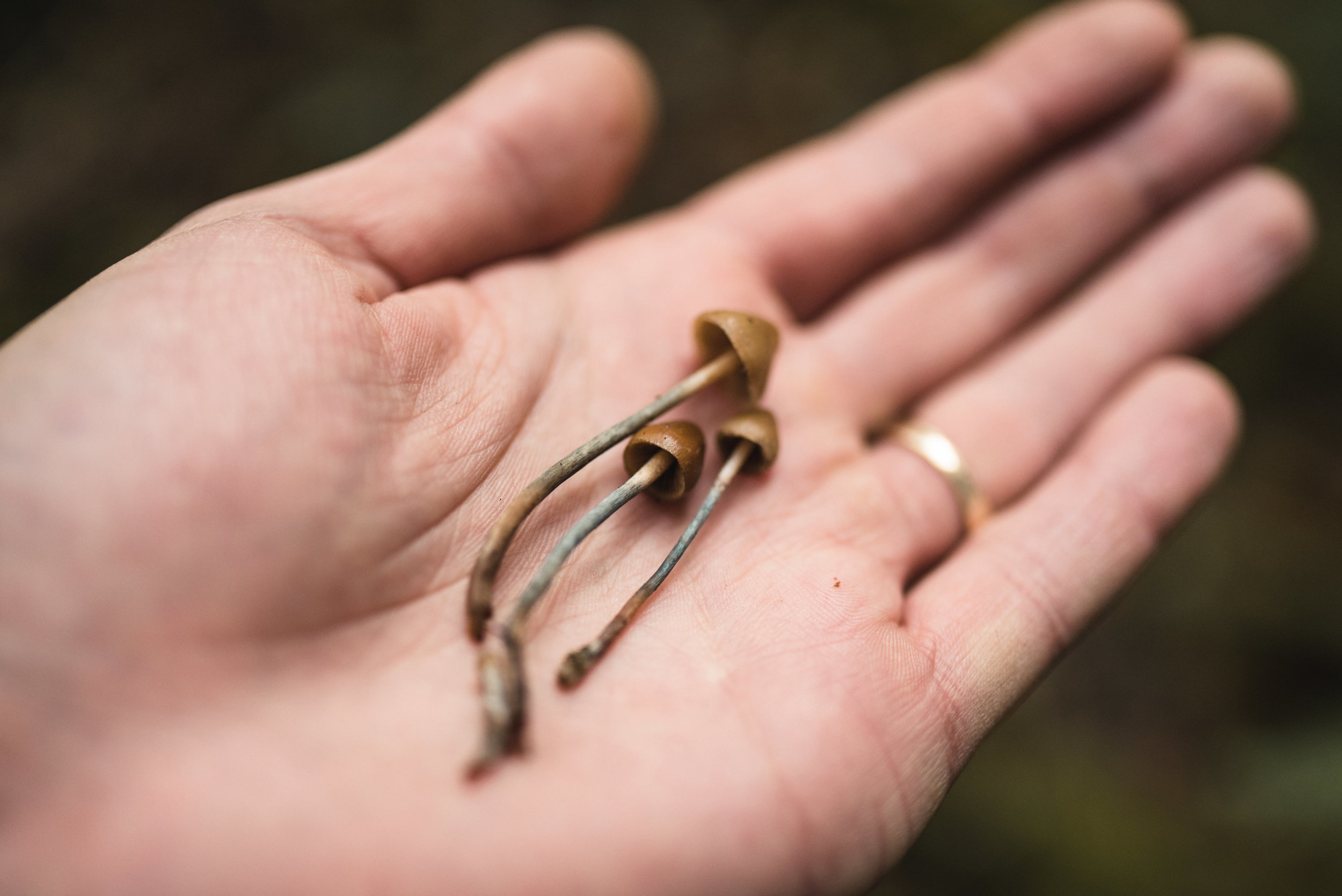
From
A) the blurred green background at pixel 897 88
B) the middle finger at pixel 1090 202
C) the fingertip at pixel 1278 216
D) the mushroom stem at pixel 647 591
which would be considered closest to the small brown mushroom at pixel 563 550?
the mushroom stem at pixel 647 591

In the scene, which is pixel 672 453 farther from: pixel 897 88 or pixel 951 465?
pixel 897 88

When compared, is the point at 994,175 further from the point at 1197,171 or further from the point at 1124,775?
the point at 1124,775

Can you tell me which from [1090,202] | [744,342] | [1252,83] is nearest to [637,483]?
[744,342]

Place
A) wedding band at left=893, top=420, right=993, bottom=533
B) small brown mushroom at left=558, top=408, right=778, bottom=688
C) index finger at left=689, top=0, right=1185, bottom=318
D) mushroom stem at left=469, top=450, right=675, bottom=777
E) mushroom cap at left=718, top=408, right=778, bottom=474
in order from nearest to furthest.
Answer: mushroom stem at left=469, top=450, right=675, bottom=777 → small brown mushroom at left=558, top=408, right=778, bottom=688 → mushroom cap at left=718, top=408, right=778, bottom=474 → wedding band at left=893, top=420, right=993, bottom=533 → index finger at left=689, top=0, right=1185, bottom=318

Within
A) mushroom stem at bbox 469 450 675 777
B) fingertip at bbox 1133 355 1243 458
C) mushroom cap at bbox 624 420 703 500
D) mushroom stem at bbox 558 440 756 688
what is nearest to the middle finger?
fingertip at bbox 1133 355 1243 458

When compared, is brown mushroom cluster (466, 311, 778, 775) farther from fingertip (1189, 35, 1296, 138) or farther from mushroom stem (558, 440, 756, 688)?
fingertip (1189, 35, 1296, 138)

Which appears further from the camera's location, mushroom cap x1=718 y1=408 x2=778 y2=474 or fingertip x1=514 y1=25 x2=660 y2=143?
fingertip x1=514 y1=25 x2=660 y2=143
